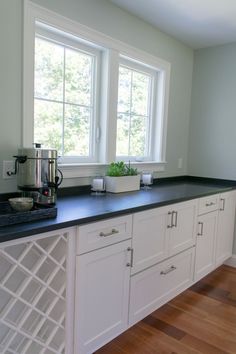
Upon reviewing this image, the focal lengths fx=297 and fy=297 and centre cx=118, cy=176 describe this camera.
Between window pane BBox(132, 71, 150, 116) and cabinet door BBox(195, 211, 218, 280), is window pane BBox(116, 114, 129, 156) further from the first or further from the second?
cabinet door BBox(195, 211, 218, 280)

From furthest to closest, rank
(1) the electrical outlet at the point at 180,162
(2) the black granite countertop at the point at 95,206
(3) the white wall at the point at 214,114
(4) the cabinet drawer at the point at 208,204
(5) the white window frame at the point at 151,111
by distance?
(1) the electrical outlet at the point at 180,162 → (3) the white wall at the point at 214,114 → (5) the white window frame at the point at 151,111 → (4) the cabinet drawer at the point at 208,204 → (2) the black granite countertop at the point at 95,206

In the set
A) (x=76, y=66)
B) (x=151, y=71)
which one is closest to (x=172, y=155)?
(x=151, y=71)

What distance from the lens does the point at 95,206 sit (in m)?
1.76

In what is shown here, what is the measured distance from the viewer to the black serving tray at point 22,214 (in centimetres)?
127

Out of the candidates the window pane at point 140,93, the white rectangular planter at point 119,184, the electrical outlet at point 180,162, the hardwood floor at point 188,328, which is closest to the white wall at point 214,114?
the electrical outlet at point 180,162

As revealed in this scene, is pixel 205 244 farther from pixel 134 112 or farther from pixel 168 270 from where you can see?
pixel 134 112

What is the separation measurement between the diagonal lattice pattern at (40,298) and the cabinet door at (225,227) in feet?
5.90

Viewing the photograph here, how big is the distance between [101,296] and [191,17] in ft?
7.40

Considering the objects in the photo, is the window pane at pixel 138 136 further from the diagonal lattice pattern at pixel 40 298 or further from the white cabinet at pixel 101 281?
the diagonal lattice pattern at pixel 40 298

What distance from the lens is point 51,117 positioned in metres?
2.08

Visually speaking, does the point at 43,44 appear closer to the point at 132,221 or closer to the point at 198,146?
the point at 132,221

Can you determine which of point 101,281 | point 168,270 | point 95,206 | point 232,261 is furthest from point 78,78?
point 232,261

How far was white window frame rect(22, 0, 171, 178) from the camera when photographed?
179 cm

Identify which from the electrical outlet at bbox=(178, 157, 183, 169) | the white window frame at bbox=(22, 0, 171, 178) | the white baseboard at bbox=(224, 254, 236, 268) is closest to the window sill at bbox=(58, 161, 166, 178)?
the white window frame at bbox=(22, 0, 171, 178)
